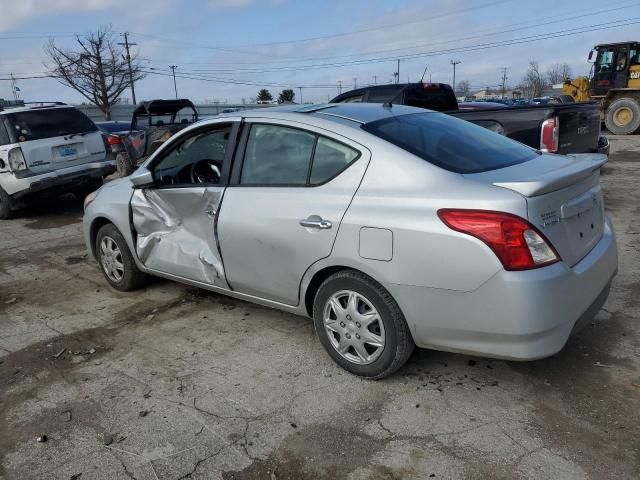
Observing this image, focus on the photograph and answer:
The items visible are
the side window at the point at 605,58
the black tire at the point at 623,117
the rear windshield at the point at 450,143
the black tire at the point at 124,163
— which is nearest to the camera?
the rear windshield at the point at 450,143

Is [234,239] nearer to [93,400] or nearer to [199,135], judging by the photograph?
[199,135]

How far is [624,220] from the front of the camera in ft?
22.9

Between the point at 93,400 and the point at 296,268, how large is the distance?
1480 mm

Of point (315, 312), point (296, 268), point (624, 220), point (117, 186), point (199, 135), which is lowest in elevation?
point (624, 220)

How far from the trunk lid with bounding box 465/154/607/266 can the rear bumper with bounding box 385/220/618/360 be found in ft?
0.41

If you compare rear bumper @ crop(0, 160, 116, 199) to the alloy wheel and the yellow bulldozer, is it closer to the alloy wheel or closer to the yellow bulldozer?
the alloy wheel

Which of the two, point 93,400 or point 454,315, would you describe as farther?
point 93,400

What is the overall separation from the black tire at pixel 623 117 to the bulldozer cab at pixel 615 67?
0.89 meters

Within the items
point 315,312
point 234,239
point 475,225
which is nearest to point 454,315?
point 475,225

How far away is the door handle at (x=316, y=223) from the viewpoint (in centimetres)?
320

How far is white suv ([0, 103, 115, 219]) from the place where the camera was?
862 cm

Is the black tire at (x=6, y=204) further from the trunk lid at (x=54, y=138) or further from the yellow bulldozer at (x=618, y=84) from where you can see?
the yellow bulldozer at (x=618, y=84)

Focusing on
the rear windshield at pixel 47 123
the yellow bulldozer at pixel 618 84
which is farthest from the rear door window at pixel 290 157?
the yellow bulldozer at pixel 618 84

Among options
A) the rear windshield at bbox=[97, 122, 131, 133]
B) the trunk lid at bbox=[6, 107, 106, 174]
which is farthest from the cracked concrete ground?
the rear windshield at bbox=[97, 122, 131, 133]
